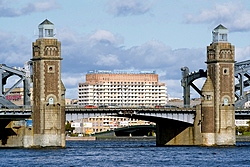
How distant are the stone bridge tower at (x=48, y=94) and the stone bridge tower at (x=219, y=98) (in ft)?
87.6

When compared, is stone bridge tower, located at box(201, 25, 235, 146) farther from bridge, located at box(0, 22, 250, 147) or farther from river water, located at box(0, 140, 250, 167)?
river water, located at box(0, 140, 250, 167)

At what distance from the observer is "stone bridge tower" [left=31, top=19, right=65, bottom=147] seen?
17188 cm

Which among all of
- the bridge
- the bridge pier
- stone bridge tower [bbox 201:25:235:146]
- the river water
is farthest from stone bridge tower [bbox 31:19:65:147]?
stone bridge tower [bbox 201:25:235:146]

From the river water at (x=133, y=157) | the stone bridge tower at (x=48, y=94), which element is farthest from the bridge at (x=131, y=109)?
the river water at (x=133, y=157)

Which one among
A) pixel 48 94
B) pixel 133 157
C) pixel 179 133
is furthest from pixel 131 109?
pixel 133 157

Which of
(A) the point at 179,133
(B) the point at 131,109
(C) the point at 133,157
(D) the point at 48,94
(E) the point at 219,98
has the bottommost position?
(C) the point at 133,157

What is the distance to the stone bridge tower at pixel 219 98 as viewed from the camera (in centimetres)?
18400

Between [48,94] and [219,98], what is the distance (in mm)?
30913

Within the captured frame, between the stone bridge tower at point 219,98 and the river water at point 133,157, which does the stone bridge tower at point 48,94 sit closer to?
the river water at point 133,157

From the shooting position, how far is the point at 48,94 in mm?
172750

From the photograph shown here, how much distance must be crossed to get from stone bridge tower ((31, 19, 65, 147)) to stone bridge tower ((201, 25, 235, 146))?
26.7 metres

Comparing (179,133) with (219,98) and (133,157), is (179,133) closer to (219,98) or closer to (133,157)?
(219,98)

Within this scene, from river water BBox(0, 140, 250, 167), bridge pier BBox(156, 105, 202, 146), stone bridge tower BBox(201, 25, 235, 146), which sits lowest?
river water BBox(0, 140, 250, 167)

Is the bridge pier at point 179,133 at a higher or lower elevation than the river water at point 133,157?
higher
